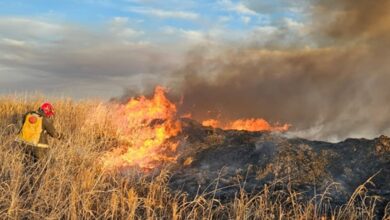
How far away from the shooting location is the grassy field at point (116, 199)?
762 cm

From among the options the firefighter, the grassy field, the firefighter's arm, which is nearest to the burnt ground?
the grassy field

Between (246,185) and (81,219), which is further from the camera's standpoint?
(246,185)

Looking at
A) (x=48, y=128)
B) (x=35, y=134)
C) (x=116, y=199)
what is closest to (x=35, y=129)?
(x=35, y=134)

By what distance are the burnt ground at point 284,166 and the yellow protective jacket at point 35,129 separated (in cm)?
335

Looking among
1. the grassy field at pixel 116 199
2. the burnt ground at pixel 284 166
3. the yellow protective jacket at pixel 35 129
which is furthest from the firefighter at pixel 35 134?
the burnt ground at pixel 284 166

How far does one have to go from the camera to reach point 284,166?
9.68 meters

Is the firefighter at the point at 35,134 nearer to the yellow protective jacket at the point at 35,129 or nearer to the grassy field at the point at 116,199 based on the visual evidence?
the yellow protective jacket at the point at 35,129

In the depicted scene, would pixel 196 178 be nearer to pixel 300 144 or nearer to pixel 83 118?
pixel 300 144

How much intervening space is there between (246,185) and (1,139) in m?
7.26

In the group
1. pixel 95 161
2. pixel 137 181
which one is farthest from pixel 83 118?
pixel 137 181

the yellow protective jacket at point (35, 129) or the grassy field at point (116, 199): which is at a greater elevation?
the yellow protective jacket at point (35, 129)

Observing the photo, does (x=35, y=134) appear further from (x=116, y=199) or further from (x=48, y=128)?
(x=116, y=199)

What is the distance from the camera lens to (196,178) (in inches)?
389

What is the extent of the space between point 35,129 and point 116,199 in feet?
14.4
